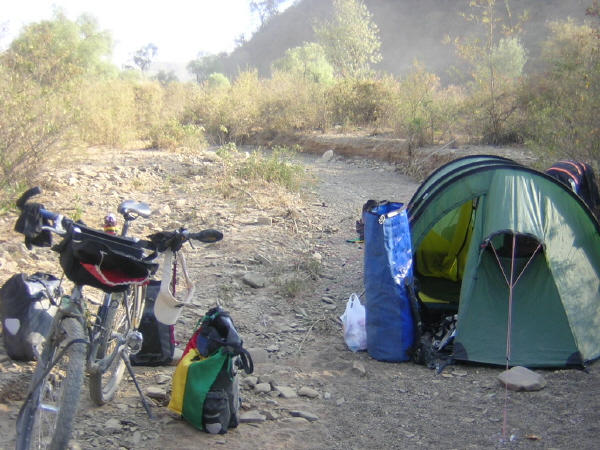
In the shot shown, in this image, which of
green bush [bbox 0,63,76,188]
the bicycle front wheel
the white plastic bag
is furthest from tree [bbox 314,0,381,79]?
the bicycle front wheel

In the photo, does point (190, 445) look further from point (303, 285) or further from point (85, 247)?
point (303, 285)

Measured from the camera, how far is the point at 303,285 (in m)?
5.67

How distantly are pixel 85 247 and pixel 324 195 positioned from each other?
801cm

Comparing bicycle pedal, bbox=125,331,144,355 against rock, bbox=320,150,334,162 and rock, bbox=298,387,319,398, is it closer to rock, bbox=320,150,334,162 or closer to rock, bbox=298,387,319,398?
rock, bbox=298,387,319,398

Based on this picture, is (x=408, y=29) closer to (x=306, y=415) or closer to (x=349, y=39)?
(x=349, y=39)

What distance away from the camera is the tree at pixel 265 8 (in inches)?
2434

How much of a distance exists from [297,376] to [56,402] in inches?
72.8

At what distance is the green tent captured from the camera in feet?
14.1

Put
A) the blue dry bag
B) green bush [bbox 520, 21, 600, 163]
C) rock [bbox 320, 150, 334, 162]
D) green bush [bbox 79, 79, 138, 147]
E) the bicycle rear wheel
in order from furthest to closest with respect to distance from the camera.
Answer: rock [bbox 320, 150, 334, 162] → green bush [bbox 79, 79, 138, 147] → green bush [bbox 520, 21, 600, 163] → the blue dry bag → the bicycle rear wheel

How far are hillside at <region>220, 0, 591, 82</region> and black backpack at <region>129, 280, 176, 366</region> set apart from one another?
34059 millimetres

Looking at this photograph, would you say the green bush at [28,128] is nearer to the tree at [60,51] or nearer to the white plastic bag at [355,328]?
the tree at [60,51]

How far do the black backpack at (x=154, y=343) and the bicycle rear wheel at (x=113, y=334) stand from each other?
0.39 m

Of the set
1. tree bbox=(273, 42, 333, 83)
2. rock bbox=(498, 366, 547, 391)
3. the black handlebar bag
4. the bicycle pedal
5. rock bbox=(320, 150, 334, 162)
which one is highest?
tree bbox=(273, 42, 333, 83)

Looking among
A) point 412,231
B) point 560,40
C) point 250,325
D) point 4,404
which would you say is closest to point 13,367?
point 4,404
